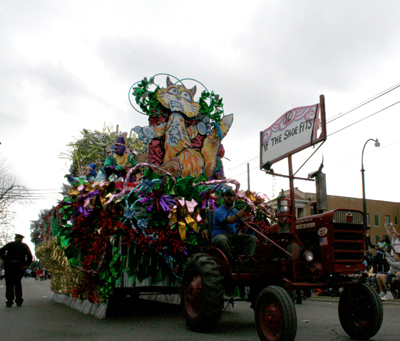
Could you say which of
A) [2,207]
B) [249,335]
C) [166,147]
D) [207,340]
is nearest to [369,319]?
[249,335]

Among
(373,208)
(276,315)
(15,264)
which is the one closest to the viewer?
(276,315)

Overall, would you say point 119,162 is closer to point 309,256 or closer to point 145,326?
point 145,326

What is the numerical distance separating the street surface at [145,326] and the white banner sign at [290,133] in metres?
2.39

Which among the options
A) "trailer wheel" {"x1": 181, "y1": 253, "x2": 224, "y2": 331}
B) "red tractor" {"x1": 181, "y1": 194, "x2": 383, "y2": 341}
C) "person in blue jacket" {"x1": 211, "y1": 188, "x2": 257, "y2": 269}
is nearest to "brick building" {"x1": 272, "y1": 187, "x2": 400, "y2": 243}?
"person in blue jacket" {"x1": 211, "y1": 188, "x2": 257, "y2": 269}

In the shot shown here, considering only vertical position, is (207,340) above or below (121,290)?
below

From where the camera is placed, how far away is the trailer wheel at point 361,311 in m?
4.73

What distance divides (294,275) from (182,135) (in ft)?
14.6

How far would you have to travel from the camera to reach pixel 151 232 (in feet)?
20.9

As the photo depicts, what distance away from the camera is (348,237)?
4883 mm

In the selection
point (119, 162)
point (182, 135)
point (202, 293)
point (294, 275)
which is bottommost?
point (202, 293)

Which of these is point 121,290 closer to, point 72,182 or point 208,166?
point 72,182

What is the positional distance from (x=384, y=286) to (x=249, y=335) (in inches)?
284

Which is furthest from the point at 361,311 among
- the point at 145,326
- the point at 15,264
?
the point at 15,264

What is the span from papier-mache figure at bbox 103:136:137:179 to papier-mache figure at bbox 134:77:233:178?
491 mm
